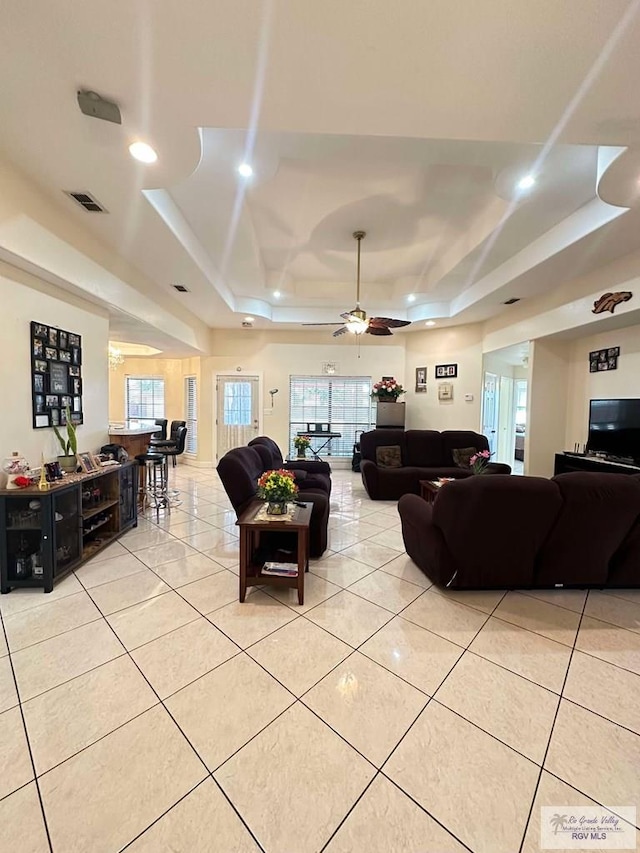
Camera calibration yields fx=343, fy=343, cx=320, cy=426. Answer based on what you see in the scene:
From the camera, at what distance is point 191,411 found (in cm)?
787

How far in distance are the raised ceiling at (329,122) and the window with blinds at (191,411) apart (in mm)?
3424

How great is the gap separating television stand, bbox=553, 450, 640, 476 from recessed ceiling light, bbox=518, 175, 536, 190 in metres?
2.99

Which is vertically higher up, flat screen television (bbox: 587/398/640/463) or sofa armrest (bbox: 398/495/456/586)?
flat screen television (bbox: 587/398/640/463)

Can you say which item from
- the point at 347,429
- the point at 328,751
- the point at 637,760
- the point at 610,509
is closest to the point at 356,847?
the point at 328,751

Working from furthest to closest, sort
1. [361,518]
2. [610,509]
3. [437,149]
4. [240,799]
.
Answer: [361,518]
[437,149]
[610,509]
[240,799]

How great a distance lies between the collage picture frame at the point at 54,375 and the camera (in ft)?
9.65

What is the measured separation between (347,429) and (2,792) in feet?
22.9

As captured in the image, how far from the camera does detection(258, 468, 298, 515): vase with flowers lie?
8.57 feet

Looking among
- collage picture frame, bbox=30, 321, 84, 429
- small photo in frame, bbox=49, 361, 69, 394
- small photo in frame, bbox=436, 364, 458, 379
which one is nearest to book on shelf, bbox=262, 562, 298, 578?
collage picture frame, bbox=30, 321, 84, 429

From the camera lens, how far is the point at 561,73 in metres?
1.65

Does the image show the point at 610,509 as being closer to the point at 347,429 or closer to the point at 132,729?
the point at 132,729

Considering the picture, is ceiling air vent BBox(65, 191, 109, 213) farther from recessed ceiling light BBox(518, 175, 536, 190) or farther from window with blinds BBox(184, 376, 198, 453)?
window with blinds BBox(184, 376, 198, 453)

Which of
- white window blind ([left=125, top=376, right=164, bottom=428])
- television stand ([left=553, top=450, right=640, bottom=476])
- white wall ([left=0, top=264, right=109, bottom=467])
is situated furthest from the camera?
white window blind ([left=125, top=376, right=164, bottom=428])

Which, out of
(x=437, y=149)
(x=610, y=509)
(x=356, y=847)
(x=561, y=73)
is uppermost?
(x=437, y=149)
